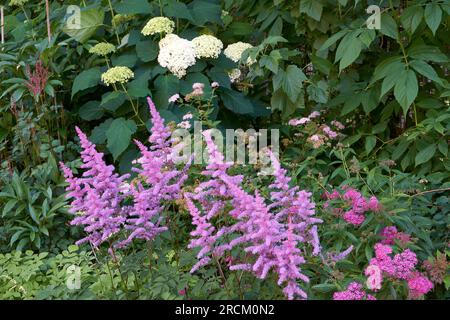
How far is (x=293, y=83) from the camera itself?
11.7ft

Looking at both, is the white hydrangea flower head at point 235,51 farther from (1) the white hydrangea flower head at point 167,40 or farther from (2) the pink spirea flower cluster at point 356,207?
(2) the pink spirea flower cluster at point 356,207

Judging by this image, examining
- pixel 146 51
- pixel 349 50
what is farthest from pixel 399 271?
pixel 146 51

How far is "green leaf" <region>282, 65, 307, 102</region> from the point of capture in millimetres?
3564

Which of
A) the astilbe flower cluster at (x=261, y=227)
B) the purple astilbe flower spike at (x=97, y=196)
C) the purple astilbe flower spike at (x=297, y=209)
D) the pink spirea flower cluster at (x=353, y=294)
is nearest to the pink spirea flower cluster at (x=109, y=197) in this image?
the purple astilbe flower spike at (x=97, y=196)

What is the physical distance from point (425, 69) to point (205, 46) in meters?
Result: 1.14

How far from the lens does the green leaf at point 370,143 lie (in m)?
3.55

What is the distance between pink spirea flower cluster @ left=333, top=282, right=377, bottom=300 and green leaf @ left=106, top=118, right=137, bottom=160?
5.62 feet

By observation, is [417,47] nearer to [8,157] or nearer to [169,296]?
[169,296]

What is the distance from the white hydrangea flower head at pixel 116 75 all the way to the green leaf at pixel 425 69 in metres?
1.43

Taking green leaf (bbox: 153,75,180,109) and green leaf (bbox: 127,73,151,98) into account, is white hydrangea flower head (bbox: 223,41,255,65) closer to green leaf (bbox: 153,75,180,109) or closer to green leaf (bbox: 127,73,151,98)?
green leaf (bbox: 153,75,180,109)

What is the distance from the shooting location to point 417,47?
3436 mm

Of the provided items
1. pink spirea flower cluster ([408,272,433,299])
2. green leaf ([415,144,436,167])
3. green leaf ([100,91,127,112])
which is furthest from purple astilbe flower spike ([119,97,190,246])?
green leaf ([415,144,436,167])
